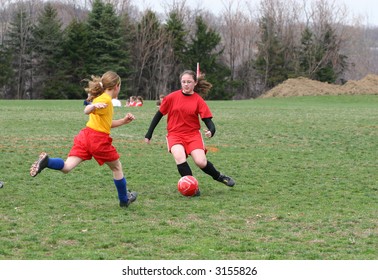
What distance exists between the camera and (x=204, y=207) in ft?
27.1

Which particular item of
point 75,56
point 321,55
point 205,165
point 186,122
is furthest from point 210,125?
point 321,55

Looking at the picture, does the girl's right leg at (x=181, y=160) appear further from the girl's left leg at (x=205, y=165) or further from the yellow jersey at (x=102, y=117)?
the yellow jersey at (x=102, y=117)

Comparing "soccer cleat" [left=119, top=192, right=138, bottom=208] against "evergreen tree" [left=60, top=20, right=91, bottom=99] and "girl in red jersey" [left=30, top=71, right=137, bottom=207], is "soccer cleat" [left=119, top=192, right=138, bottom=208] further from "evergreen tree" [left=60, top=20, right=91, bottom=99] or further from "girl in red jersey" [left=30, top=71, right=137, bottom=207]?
"evergreen tree" [left=60, top=20, right=91, bottom=99]

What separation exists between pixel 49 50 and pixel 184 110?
52952 millimetres

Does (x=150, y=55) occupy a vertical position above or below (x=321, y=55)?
below

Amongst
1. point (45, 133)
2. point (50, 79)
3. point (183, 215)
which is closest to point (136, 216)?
point (183, 215)

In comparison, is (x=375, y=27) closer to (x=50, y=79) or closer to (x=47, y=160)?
(x=50, y=79)

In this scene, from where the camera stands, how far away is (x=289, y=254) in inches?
232

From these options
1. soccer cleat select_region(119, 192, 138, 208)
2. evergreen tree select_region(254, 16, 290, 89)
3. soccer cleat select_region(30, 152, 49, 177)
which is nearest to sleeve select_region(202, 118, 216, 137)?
soccer cleat select_region(119, 192, 138, 208)

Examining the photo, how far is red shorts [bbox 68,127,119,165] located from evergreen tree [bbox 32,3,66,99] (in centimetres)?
5212

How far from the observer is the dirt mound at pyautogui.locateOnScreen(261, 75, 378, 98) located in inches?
2169

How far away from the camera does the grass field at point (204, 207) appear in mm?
6078

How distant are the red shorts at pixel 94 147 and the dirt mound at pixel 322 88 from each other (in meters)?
48.8

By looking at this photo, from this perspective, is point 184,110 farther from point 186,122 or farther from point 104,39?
point 104,39
